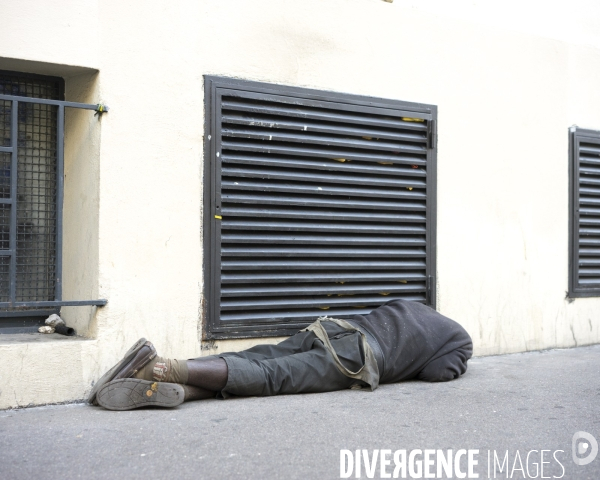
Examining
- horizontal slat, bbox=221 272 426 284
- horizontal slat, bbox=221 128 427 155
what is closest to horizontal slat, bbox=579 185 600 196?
horizontal slat, bbox=221 128 427 155

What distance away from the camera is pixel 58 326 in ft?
14.0

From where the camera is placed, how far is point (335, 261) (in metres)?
4.93

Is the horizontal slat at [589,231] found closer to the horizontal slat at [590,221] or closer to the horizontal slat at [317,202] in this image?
the horizontal slat at [590,221]

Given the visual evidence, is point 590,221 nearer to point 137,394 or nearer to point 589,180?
point 589,180

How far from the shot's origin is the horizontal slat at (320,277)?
15.0 feet

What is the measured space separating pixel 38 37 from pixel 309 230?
217 cm

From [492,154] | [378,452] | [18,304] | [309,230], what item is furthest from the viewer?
[492,154]

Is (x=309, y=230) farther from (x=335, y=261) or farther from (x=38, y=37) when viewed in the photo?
(x=38, y=37)

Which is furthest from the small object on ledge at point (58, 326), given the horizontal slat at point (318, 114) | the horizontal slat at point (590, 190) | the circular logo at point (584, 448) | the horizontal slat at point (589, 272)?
the horizontal slat at point (590, 190)

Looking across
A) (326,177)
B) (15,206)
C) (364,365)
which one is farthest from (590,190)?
(15,206)

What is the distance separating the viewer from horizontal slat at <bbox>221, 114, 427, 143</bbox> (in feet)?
15.0

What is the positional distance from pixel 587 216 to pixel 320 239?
2.89m

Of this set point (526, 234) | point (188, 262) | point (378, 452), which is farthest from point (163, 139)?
point (526, 234)

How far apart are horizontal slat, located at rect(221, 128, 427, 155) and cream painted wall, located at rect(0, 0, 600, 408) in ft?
0.94
